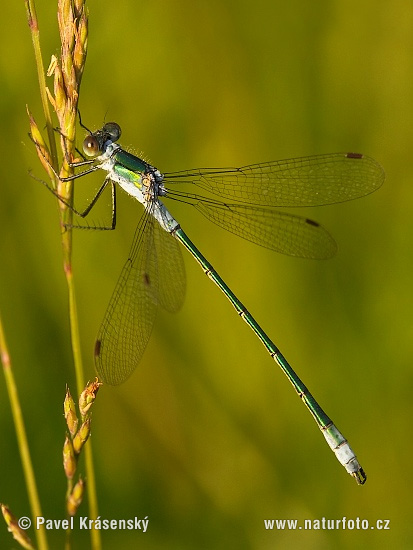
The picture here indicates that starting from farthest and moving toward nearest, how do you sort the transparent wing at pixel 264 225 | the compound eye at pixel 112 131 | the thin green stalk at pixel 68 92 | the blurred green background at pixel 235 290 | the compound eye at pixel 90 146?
the transparent wing at pixel 264 225, the blurred green background at pixel 235 290, the compound eye at pixel 112 131, the compound eye at pixel 90 146, the thin green stalk at pixel 68 92

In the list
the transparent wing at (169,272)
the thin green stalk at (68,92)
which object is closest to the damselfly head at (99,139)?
the transparent wing at (169,272)

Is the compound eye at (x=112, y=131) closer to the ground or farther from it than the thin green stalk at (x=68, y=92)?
farther from it

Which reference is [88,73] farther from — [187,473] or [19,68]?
[187,473]

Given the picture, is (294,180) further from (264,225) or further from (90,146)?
(90,146)

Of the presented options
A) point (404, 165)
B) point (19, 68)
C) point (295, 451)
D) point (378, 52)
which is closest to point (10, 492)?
point (295, 451)

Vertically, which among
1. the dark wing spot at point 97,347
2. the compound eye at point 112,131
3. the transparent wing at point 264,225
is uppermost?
the compound eye at point 112,131

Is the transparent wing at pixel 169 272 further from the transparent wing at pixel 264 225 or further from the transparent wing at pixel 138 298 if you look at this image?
the transparent wing at pixel 264 225

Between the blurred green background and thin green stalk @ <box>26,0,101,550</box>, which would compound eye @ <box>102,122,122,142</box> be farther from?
thin green stalk @ <box>26,0,101,550</box>

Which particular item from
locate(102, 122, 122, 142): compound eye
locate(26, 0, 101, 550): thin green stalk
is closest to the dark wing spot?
locate(26, 0, 101, 550): thin green stalk
